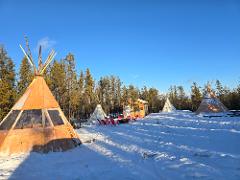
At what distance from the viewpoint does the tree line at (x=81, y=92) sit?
109 feet

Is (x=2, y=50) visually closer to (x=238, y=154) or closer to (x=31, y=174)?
(x=31, y=174)

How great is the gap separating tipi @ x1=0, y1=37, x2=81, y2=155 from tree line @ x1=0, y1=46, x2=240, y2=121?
18.2 meters

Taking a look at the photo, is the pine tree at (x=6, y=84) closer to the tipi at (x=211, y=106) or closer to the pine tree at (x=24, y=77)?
the pine tree at (x=24, y=77)

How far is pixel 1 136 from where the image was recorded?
13109 millimetres

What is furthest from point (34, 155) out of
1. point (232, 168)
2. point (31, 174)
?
point (232, 168)

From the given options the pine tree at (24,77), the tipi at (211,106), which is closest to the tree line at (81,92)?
the pine tree at (24,77)

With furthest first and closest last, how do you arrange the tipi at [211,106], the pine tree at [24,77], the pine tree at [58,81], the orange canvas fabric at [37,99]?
the pine tree at [58,81] → the pine tree at [24,77] → the tipi at [211,106] → the orange canvas fabric at [37,99]

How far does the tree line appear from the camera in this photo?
109 feet

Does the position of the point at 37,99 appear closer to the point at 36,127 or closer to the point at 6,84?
the point at 36,127

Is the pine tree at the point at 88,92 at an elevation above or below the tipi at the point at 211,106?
above

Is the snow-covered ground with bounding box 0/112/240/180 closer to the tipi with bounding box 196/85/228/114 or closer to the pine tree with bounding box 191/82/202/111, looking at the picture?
the tipi with bounding box 196/85/228/114

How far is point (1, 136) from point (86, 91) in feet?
134

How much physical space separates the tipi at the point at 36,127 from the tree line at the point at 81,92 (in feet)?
59.6

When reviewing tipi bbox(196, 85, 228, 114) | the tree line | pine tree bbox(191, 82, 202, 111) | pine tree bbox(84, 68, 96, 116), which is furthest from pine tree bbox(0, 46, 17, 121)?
pine tree bbox(191, 82, 202, 111)
